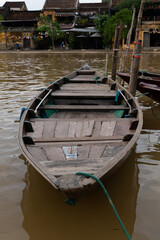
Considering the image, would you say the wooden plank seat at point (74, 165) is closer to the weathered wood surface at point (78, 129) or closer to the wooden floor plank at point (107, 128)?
the weathered wood surface at point (78, 129)

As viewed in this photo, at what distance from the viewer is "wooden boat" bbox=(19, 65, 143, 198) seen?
2217mm

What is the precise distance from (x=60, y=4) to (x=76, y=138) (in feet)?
121

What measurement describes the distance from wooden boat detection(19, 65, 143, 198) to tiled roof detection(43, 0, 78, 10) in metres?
33.6

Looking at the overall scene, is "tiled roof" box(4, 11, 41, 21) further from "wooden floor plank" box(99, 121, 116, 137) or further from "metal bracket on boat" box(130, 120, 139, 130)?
"metal bracket on boat" box(130, 120, 139, 130)

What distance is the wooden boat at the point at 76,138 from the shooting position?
87.3 inches

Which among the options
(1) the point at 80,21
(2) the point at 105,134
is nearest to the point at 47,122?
(2) the point at 105,134

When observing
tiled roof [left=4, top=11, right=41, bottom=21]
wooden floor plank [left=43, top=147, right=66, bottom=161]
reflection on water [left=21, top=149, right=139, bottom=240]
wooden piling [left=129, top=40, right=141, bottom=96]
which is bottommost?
reflection on water [left=21, top=149, right=139, bottom=240]

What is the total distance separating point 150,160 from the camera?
3920mm

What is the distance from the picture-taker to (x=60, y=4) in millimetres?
35500

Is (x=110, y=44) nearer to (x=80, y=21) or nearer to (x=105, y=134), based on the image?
(x=80, y=21)

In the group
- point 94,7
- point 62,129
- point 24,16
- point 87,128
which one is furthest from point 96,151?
point 24,16

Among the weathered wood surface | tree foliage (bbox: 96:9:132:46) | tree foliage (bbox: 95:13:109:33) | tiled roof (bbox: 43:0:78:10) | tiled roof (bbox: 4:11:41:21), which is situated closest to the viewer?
the weathered wood surface

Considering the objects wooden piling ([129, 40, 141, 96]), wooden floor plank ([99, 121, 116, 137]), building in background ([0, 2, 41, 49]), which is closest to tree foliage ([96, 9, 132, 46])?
building in background ([0, 2, 41, 49])

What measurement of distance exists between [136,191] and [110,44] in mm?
30272
